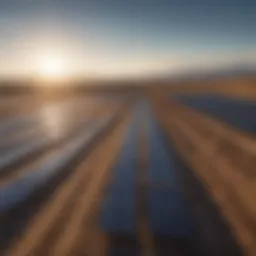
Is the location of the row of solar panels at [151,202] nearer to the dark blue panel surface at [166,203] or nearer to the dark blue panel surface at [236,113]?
the dark blue panel surface at [166,203]

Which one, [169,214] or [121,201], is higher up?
[169,214]

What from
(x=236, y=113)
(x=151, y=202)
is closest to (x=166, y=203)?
(x=151, y=202)

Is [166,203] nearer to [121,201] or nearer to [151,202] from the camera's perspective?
[151,202]

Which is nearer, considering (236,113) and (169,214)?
(169,214)

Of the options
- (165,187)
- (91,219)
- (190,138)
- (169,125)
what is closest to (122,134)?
(190,138)

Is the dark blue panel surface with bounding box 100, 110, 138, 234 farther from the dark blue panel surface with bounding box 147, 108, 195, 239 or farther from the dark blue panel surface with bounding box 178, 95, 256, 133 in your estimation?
the dark blue panel surface with bounding box 178, 95, 256, 133

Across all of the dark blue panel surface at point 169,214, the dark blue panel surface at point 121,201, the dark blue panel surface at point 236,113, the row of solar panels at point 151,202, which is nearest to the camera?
the dark blue panel surface at point 169,214

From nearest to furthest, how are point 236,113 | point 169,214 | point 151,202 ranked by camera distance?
point 169,214, point 151,202, point 236,113

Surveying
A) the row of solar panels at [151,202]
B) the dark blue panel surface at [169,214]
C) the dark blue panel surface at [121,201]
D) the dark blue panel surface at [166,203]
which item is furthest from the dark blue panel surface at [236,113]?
Answer: the dark blue panel surface at [169,214]

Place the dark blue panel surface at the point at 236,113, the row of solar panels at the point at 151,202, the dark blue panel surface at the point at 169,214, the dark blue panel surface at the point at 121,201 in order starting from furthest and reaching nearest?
the dark blue panel surface at the point at 236,113
the dark blue panel surface at the point at 121,201
the row of solar panels at the point at 151,202
the dark blue panel surface at the point at 169,214

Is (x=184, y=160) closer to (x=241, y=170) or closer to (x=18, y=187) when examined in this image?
(x=241, y=170)

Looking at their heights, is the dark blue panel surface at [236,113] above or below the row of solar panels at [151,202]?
below

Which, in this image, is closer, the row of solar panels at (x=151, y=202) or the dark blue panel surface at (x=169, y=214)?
the dark blue panel surface at (x=169, y=214)
